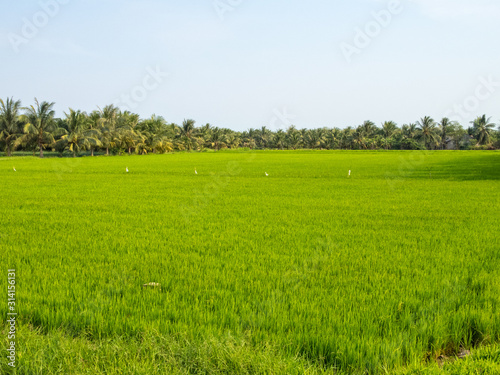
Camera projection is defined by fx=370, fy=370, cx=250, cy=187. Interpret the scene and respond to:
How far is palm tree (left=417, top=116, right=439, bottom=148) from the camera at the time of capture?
78.9m

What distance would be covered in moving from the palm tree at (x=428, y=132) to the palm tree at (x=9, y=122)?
74.5 meters

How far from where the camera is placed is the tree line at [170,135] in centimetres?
4981

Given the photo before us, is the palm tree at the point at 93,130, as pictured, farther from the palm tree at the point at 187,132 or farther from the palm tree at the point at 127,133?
the palm tree at the point at 187,132

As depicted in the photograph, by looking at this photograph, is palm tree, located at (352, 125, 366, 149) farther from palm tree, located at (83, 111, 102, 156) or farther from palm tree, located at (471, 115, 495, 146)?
palm tree, located at (83, 111, 102, 156)

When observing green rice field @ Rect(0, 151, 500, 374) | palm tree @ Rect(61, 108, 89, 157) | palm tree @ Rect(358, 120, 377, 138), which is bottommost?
green rice field @ Rect(0, 151, 500, 374)

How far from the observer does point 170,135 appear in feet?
243

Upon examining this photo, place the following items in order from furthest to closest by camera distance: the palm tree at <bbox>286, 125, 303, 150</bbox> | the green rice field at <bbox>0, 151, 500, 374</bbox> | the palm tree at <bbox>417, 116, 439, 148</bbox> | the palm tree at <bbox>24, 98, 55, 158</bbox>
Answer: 1. the palm tree at <bbox>286, 125, 303, 150</bbox>
2. the palm tree at <bbox>417, 116, 439, 148</bbox>
3. the palm tree at <bbox>24, 98, 55, 158</bbox>
4. the green rice field at <bbox>0, 151, 500, 374</bbox>

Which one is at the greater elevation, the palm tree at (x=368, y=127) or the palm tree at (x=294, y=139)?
the palm tree at (x=368, y=127)

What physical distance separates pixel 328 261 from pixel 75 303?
3518mm

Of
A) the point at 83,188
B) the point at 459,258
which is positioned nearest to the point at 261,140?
the point at 83,188

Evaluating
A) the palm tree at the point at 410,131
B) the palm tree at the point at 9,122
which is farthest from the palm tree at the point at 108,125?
the palm tree at the point at 410,131

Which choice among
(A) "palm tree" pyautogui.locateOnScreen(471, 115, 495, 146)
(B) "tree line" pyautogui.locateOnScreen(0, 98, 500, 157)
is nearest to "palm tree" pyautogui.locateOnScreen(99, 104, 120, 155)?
(B) "tree line" pyautogui.locateOnScreen(0, 98, 500, 157)

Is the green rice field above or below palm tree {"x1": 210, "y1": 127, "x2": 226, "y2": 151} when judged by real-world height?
below

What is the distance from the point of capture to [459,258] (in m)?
5.82
